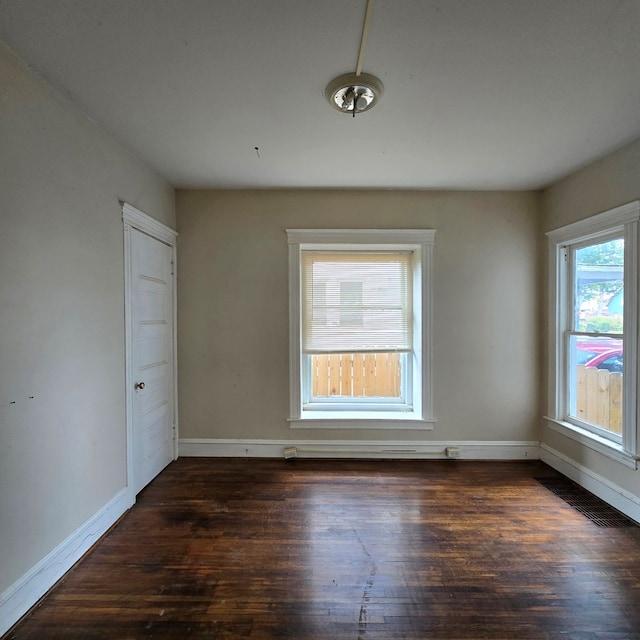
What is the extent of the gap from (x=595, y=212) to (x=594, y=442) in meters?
1.77

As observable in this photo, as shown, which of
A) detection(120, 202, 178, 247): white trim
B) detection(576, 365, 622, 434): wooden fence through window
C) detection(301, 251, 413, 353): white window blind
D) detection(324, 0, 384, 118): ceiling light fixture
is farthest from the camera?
detection(301, 251, 413, 353): white window blind

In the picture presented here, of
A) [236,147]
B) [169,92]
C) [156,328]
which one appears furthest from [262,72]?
[156,328]

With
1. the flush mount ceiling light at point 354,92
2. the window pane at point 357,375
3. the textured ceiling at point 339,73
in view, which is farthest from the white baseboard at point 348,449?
the flush mount ceiling light at point 354,92

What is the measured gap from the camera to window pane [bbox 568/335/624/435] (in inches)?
91.0

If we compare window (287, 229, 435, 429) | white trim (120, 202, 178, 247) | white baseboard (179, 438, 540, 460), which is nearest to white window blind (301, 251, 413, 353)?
window (287, 229, 435, 429)

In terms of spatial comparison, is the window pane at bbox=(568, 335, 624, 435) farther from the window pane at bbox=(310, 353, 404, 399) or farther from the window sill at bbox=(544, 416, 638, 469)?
the window pane at bbox=(310, 353, 404, 399)

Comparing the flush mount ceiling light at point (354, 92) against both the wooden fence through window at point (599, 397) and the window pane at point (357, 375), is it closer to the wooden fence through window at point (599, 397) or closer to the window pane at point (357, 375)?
the window pane at point (357, 375)

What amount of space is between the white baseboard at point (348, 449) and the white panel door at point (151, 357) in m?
0.36

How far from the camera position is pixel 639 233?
2076 millimetres

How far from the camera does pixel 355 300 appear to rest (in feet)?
10.2

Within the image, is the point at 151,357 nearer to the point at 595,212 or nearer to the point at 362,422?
the point at 362,422

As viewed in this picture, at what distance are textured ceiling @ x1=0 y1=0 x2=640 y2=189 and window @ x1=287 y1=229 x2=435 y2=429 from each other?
0.84 metres

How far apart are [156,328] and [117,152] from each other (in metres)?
1.32

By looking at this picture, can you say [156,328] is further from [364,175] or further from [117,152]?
[364,175]
